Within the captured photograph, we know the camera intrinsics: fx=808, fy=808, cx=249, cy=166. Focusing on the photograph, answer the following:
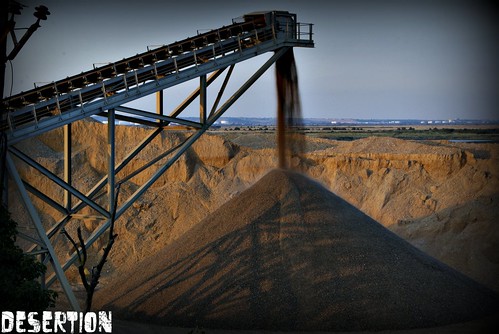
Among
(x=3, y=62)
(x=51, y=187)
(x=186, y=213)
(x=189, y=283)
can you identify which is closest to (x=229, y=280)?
(x=189, y=283)

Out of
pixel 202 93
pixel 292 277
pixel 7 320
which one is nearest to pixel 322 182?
pixel 202 93

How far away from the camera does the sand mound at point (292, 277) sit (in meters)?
18.2

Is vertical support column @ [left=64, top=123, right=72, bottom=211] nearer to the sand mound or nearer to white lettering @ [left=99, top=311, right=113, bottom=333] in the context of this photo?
the sand mound

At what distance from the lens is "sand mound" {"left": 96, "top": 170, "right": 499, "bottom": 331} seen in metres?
18.2

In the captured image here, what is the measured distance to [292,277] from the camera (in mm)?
18844

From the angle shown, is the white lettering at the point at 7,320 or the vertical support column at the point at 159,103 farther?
the vertical support column at the point at 159,103

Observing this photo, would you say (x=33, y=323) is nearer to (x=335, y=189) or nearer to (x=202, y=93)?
(x=202, y=93)

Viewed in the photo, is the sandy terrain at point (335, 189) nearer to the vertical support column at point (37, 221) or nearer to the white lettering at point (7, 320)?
the vertical support column at point (37, 221)

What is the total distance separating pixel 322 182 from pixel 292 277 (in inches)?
706

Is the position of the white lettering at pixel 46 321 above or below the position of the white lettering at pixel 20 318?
below

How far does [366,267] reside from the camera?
63.2 feet

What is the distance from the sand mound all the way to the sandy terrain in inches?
111

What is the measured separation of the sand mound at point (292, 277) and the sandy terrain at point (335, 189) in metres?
2.83

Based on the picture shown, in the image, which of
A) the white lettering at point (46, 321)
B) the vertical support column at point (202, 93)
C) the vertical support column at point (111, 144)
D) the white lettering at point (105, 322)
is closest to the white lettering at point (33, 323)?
the white lettering at point (46, 321)
